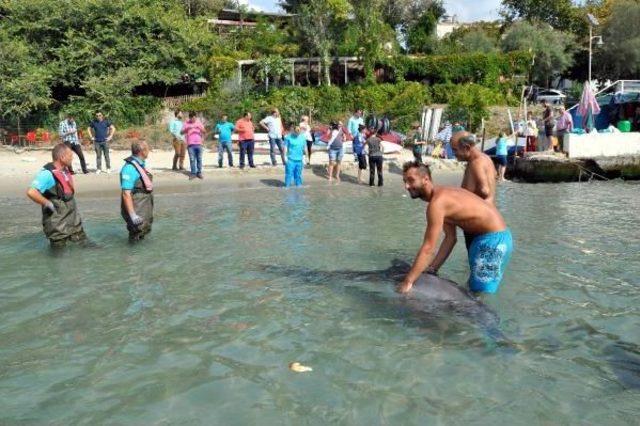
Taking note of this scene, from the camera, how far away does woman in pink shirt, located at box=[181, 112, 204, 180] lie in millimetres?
14617

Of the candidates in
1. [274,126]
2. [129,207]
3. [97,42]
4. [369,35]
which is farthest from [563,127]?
[97,42]

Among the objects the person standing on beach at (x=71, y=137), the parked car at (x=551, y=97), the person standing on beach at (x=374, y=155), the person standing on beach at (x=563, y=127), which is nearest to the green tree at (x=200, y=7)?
the parked car at (x=551, y=97)

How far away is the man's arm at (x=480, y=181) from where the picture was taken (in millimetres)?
6086

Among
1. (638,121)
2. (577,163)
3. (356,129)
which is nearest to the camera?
(356,129)

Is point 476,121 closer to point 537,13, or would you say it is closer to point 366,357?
point 366,357

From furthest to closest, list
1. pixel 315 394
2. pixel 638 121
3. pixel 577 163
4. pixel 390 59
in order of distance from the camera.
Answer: pixel 390 59 → pixel 638 121 → pixel 577 163 → pixel 315 394

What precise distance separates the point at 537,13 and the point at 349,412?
47381mm

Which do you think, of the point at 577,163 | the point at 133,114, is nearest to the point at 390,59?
the point at 133,114

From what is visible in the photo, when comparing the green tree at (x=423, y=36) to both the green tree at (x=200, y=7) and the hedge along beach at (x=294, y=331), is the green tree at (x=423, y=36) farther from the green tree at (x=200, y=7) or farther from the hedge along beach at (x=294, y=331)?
the hedge along beach at (x=294, y=331)

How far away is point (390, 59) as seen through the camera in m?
31.2

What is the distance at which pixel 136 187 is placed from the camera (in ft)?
25.2

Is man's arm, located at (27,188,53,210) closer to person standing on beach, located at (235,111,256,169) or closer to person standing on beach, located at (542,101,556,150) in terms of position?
person standing on beach, located at (235,111,256,169)

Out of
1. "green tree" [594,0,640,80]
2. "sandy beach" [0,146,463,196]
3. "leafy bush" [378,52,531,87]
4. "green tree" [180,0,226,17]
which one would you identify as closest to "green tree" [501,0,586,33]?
"green tree" [594,0,640,80]

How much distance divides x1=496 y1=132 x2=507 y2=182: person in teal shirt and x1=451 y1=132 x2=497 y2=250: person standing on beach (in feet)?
36.6
